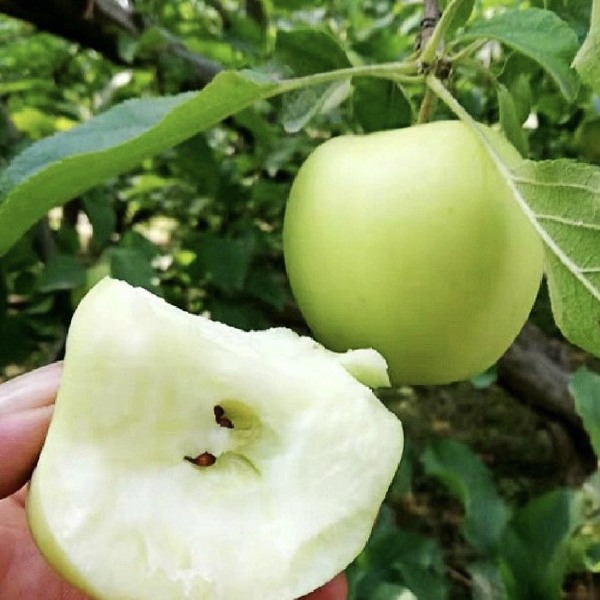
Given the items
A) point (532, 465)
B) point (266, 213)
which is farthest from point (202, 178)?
point (532, 465)

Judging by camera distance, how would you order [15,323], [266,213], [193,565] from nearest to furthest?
[193,565] → [15,323] → [266,213]

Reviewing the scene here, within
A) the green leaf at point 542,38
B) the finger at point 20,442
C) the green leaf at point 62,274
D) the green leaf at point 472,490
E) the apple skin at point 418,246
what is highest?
the green leaf at point 542,38

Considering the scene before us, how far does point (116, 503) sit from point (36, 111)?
0.79m

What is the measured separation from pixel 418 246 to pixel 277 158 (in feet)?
1.27

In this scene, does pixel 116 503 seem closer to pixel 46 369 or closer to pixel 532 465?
pixel 46 369

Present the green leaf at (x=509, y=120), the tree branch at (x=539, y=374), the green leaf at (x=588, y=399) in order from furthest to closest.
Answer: the tree branch at (x=539, y=374), the green leaf at (x=588, y=399), the green leaf at (x=509, y=120)

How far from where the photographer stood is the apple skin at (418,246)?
49 centimetres

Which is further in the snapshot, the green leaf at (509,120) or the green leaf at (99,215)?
the green leaf at (99,215)

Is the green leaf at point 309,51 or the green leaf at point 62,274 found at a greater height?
the green leaf at point 309,51

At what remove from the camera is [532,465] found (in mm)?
1899

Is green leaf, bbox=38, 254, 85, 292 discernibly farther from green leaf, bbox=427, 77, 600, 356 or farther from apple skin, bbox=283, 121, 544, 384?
green leaf, bbox=427, 77, 600, 356

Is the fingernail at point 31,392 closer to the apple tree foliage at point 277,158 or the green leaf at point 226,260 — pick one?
the apple tree foliage at point 277,158

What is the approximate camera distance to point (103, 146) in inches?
18.6

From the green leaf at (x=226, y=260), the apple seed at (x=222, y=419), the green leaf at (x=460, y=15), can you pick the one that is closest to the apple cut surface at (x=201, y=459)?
the apple seed at (x=222, y=419)
